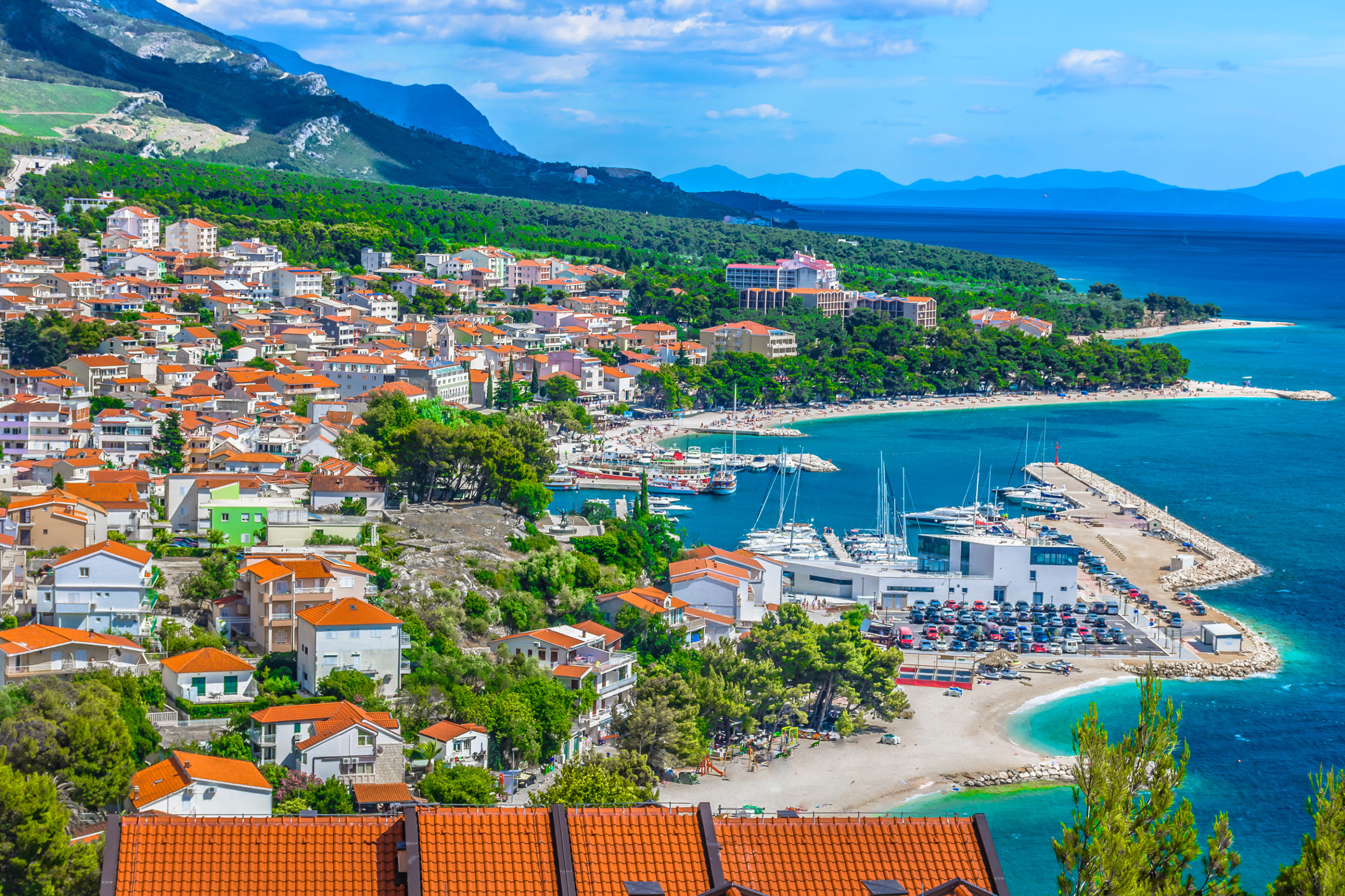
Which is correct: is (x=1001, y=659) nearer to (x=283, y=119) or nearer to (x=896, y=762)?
(x=896, y=762)

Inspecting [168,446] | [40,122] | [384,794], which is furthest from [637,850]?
[40,122]

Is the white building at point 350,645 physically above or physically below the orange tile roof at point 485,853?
below

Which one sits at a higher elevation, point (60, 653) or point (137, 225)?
point (137, 225)

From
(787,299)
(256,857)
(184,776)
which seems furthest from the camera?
(787,299)

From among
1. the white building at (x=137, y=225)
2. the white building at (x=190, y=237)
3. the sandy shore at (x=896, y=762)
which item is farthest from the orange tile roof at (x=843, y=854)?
the white building at (x=137, y=225)

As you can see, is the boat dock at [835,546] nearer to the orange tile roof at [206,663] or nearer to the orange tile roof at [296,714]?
the orange tile roof at [206,663]

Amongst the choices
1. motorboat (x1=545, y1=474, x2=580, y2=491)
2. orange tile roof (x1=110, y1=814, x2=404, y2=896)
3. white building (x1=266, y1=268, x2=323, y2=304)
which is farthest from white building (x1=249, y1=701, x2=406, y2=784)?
white building (x1=266, y1=268, x2=323, y2=304)
